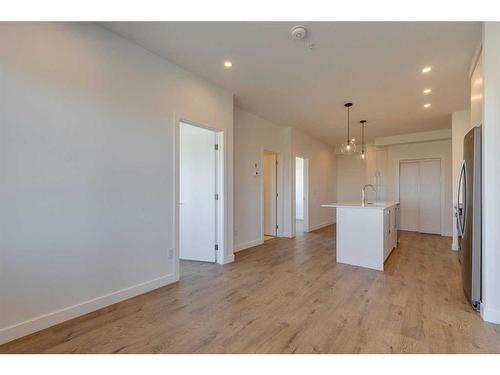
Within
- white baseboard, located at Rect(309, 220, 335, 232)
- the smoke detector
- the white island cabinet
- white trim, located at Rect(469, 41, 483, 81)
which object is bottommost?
white baseboard, located at Rect(309, 220, 335, 232)

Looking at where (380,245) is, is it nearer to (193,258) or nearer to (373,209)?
(373,209)

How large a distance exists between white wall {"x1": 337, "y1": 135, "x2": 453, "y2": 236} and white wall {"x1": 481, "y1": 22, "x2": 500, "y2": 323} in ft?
16.1

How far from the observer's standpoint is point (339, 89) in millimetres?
3895

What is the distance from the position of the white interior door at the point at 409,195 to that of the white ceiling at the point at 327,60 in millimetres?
2487

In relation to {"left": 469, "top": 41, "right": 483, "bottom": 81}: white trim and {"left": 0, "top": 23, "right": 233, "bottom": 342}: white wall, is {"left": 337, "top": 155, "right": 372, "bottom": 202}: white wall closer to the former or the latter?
{"left": 469, "top": 41, "right": 483, "bottom": 81}: white trim

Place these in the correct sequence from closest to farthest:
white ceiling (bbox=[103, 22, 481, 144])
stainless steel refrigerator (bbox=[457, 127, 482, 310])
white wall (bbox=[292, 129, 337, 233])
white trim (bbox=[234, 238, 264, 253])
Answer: stainless steel refrigerator (bbox=[457, 127, 482, 310]), white ceiling (bbox=[103, 22, 481, 144]), white trim (bbox=[234, 238, 264, 253]), white wall (bbox=[292, 129, 337, 233])

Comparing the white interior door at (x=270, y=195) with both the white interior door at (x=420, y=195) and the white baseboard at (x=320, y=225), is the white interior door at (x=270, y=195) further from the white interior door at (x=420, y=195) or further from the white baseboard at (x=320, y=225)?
the white interior door at (x=420, y=195)

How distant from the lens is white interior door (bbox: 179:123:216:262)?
3.97 meters

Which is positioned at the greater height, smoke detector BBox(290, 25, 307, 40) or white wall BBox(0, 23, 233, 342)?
smoke detector BBox(290, 25, 307, 40)

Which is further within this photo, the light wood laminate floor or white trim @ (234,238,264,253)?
white trim @ (234,238,264,253)

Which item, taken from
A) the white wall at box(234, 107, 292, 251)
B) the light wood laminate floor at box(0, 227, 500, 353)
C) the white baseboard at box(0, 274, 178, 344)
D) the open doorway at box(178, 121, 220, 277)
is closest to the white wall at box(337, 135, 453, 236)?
the white wall at box(234, 107, 292, 251)

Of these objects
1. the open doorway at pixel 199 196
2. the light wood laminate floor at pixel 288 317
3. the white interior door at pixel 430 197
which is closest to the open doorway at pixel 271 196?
the open doorway at pixel 199 196

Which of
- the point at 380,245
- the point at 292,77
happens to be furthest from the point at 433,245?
the point at 292,77

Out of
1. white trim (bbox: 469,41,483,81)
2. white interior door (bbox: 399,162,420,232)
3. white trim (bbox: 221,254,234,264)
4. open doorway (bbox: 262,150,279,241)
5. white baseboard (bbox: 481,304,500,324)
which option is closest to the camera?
white baseboard (bbox: 481,304,500,324)
